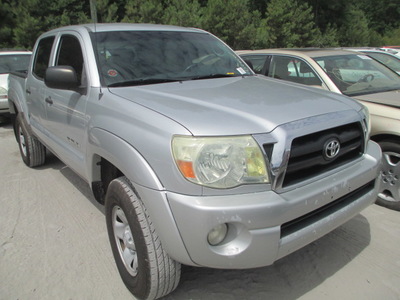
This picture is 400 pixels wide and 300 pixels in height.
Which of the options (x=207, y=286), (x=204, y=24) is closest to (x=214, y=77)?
(x=207, y=286)

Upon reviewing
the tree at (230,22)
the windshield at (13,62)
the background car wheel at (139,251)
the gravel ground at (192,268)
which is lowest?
the gravel ground at (192,268)

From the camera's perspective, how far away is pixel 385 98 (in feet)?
12.4

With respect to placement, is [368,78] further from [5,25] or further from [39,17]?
[5,25]

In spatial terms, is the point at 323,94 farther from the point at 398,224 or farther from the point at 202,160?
the point at 398,224

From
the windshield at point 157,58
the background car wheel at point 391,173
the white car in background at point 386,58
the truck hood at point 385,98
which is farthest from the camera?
the white car in background at point 386,58

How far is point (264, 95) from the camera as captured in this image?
252cm

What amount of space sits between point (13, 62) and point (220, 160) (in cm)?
833

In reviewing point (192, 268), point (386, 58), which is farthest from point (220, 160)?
point (386, 58)

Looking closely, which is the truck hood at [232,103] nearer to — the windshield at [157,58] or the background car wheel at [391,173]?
the windshield at [157,58]

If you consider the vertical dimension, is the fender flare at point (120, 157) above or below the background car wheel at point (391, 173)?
above

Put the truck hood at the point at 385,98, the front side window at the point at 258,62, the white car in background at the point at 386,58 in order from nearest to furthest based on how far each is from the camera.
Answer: the truck hood at the point at 385,98 < the front side window at the point at 258,62 < the white car in background at the point at 386,58

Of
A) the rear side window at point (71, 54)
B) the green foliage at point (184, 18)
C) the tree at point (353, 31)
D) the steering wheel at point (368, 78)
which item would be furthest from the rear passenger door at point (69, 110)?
the tree at point (353, 31)

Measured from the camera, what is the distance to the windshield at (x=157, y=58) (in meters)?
2.81

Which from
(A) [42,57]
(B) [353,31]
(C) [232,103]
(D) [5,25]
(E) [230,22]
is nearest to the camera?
(C) [232,103]
